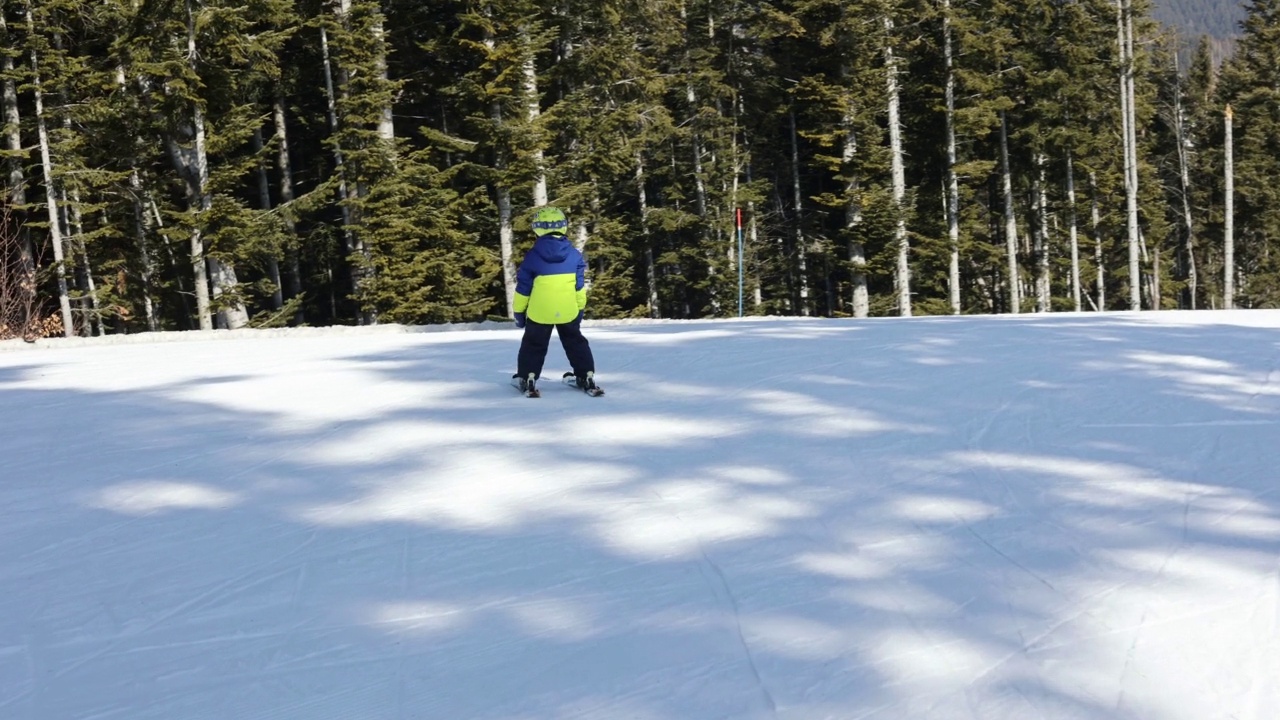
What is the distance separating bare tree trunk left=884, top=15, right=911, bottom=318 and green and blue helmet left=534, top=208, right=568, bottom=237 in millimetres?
21233

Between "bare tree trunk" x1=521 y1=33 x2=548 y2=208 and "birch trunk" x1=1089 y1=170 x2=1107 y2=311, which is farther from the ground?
"bare tree trunk" x1=521 y1=33 x2=548 y2=208

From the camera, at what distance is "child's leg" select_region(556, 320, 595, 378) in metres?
8.73

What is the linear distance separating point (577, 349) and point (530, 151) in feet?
52.9

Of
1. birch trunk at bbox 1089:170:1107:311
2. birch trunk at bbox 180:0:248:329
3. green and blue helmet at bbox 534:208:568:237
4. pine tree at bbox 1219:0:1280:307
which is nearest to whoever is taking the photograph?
green and blue helmet at bbox 534:208:568:237

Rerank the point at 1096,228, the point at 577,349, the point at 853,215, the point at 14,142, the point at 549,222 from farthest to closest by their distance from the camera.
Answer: the point at 1096,228 → the point at 853,215 → the point at 14,142 → the point at 577,349 → the point at 549,222

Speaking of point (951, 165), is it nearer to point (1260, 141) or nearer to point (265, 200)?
point (265, 200)

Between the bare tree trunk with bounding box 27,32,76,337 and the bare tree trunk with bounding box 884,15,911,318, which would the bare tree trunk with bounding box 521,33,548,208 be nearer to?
the bare tree trunk with bounding box 884,15,911,318

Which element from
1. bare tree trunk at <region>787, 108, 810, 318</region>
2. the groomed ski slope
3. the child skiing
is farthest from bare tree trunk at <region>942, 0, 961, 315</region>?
the child skiing

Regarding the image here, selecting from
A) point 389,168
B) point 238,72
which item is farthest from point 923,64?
point 238,72

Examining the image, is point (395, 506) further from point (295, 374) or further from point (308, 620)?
point (295, 374)

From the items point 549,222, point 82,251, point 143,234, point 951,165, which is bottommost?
point 549,222

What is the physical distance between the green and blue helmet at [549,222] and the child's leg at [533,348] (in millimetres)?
797

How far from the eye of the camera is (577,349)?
891 centimetres

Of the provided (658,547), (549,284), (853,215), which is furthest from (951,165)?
(658,547)
